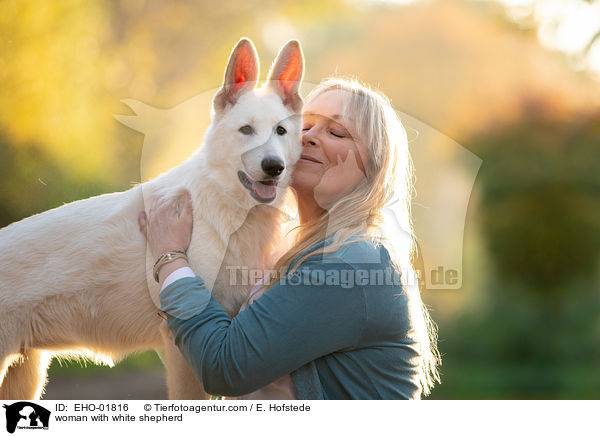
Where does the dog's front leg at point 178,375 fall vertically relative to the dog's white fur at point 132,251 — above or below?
below

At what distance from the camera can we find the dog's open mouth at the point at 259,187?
1913 millimetres

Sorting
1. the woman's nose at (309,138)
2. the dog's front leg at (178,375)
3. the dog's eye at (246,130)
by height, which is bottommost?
the dog's front leg at (178,375)

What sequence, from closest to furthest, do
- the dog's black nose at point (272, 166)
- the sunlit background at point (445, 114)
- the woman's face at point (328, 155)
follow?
the woman's face at point (328, 155) < the dog's black nose at point (272, 166) < the sunlit background at point (445, 114)

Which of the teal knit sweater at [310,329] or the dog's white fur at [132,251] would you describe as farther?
the dog's white fur at [132,251]

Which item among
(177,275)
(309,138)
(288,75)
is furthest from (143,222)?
(288,75)

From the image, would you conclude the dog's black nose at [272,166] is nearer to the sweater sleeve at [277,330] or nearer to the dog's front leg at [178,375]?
the sweater sleeve at [277,330]

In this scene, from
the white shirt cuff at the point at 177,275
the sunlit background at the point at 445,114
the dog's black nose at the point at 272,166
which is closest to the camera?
the white shirt cuff at the point at 177,275

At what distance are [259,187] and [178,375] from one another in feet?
2.41

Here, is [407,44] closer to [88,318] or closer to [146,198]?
[146,198]

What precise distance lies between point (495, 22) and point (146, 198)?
9.77 ft

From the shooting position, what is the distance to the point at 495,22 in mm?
3766
